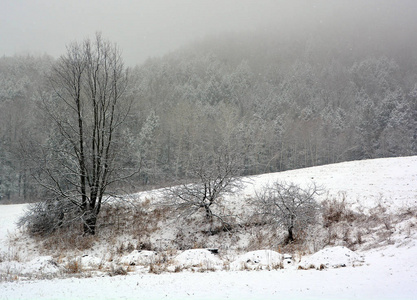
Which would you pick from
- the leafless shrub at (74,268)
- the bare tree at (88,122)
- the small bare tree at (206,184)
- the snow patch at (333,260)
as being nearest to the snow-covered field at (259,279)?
the snow patch at (333,260)

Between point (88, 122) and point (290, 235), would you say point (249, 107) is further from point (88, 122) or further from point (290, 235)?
point (290, 235)

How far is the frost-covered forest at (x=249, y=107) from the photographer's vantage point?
138 feet

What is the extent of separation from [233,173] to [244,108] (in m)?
75.6

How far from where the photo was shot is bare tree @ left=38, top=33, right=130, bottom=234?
52.0ft

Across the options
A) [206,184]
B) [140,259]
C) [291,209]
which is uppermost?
[206,184]

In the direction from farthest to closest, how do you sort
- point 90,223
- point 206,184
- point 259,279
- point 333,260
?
point 90,223, point 206,184, point 333,260, point 259,279

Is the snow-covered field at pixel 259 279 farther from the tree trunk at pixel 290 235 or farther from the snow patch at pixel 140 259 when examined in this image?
the tree trunk at pixel 290 235

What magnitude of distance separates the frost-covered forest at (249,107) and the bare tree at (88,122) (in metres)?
0.97

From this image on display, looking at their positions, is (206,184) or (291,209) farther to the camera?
(206,184)

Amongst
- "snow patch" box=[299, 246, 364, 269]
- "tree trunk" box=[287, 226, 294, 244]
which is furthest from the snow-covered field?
"tree trunk" box=[287, 226, 294, 244]

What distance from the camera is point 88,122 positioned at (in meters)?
17.5

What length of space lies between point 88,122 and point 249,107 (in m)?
74.2

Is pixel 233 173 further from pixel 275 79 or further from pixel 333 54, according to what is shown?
pixel 333 54

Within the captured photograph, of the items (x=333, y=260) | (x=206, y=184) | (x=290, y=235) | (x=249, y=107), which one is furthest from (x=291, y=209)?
(x=249, y=107)
